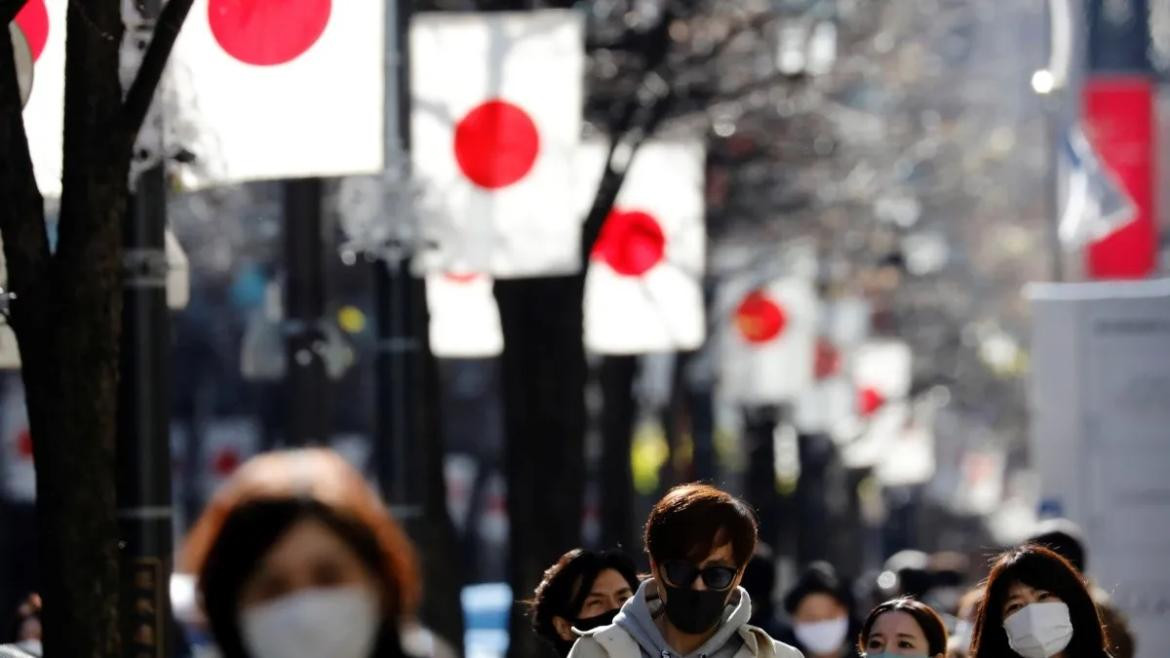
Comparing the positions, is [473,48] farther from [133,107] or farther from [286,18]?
[133,107]

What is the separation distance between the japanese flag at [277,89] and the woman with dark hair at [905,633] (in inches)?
113

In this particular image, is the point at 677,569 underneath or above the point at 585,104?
underneath

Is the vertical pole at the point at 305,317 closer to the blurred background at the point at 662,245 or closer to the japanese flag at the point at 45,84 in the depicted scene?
the blurred background at the point at 662,245

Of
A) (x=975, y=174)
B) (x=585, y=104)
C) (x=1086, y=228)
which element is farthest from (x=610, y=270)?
(x=975, y=174)

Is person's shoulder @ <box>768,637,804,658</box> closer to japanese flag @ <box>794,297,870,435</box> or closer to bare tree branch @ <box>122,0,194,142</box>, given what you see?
bare tree branch @ <box>122,0,194,142</box>

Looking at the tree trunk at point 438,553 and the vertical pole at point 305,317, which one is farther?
the tree trunk at point 438,553

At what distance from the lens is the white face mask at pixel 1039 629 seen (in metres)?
7.09

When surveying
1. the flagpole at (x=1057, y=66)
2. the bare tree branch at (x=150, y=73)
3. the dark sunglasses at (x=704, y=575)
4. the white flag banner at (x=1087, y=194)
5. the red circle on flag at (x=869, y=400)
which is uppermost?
the flagpole at (x=1057, y=66)

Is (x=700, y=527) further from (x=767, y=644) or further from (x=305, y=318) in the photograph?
(x=305, y=318)

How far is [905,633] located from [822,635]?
302cm

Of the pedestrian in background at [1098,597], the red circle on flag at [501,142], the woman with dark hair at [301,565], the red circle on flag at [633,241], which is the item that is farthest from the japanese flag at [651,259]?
the woman with dark hair at [301,565]

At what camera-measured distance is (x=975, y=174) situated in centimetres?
4391

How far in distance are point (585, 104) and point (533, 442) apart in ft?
10.8

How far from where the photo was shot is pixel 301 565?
372 centimetres
